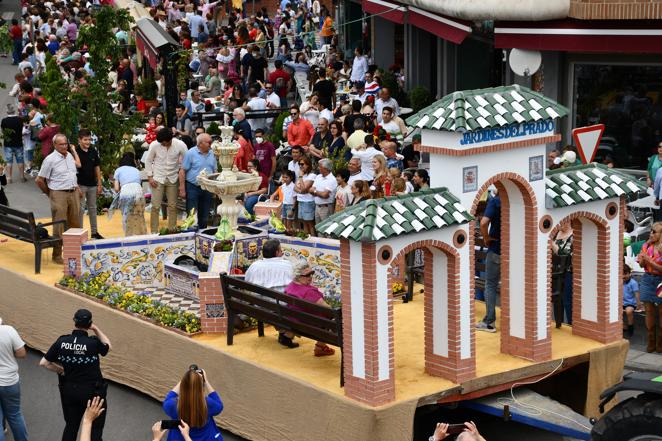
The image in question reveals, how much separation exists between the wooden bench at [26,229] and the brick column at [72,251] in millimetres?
794

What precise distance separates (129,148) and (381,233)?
1139cm

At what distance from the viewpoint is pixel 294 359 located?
15.1 m

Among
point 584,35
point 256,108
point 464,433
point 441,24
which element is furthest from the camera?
point 256,108

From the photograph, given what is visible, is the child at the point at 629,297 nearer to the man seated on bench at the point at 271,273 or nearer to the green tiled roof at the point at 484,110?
the green tiled roof at the point at 484,110

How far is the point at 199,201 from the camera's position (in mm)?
20531

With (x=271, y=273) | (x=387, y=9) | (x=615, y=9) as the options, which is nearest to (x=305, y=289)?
(x=271, y=273)

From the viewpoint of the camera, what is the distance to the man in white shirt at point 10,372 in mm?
13969

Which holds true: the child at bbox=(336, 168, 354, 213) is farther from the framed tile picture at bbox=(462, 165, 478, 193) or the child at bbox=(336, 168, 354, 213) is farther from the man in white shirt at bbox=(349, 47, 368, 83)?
the man in white shirt at bbox=(349, 47, 368, 83)

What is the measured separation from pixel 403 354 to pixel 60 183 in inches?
263

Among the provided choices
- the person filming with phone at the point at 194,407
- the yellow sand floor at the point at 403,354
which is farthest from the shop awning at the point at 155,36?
the person filming with phone at the point at 194,407

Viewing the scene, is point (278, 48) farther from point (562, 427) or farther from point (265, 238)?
point (562, 427)

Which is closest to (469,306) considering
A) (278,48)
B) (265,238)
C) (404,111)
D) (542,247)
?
(542,247)

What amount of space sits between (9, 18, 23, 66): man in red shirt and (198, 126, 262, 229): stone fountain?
24.7 meters

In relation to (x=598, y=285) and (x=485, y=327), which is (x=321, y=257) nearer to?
(x=485, y=327)
